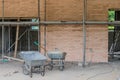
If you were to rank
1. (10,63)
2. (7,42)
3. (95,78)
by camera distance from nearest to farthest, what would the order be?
(95,78) < (10,63) < (7,42)

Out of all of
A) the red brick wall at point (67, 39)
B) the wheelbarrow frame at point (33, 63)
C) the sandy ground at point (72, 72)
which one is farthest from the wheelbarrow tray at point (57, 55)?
the red brick wall at point (67, 39)

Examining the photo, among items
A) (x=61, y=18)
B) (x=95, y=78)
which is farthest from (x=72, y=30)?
(x=95, y=78)

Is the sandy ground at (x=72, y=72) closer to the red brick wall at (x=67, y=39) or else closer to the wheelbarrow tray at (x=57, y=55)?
the wheelbarrow tray at (x=57, y=55)

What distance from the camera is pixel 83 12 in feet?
49.2

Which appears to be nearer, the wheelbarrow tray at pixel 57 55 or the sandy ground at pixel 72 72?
the sandy ground at pixel 72 72

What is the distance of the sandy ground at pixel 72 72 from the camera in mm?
11672

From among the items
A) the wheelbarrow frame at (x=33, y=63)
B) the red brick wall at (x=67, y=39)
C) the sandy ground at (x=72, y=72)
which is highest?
the red brick wall at (x=67, y=39)

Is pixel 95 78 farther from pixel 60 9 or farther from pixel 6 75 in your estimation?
pixel 60 9

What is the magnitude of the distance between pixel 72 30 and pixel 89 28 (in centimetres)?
77

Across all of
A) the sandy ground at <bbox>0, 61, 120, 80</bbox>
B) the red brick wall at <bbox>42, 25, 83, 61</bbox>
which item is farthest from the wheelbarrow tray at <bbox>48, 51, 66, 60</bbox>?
the red brick wall at <bbox>42, 25, 83, 61</bbox>

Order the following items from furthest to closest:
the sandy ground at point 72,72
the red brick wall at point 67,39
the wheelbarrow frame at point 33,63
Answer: the red brick wall at point 67,39
the wheelbarrow frame at point 33,63
the sandy ground at point 72,72

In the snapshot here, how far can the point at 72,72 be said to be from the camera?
12609 millimetres

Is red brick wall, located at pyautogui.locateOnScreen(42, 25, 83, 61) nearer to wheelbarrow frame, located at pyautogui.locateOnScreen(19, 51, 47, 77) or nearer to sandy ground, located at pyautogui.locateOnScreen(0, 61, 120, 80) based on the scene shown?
sandy ground, located at pyautogui.locateOnScreen(0, 61, 120, 80)

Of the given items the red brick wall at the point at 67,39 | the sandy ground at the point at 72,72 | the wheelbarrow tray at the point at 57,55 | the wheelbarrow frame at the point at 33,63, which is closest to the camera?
the sandy ground at the point at 72,72
